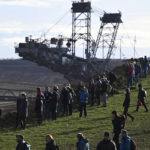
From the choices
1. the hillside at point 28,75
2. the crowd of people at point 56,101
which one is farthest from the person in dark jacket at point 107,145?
the hillside at point 28,75

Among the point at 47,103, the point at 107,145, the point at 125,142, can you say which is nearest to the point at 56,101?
the point at 47,103

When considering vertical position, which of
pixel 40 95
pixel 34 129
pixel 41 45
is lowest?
pixel 34 129

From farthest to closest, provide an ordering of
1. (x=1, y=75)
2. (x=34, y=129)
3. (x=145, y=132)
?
1. (x=1, y=75)
2. (x=34, y=129)
3. (x=145, y=132)

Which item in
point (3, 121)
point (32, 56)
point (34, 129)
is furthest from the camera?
point (32, 56)

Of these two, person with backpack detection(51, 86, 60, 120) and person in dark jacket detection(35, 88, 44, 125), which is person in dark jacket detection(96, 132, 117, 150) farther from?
person with backpack detection(51, 86, 60, 120)

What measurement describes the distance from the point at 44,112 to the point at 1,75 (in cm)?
8200

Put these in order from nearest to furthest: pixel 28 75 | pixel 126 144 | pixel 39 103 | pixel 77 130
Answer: pixel 126 144
pixel 77 130
pixel 39 103
pixel 28 75

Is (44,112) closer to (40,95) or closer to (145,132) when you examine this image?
(40,95)

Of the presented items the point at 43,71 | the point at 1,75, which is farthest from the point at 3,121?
the point at 1,75

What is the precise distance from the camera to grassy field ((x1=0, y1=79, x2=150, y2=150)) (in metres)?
22.5

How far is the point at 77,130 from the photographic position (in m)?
25.3

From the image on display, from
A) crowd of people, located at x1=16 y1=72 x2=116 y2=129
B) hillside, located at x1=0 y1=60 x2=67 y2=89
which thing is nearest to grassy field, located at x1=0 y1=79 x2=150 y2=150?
crowd of people, located at x1=16 y1=72 x2=116 y2=129

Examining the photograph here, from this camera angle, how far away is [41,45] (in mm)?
60688

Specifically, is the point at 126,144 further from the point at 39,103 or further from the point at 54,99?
the point at 54,99
